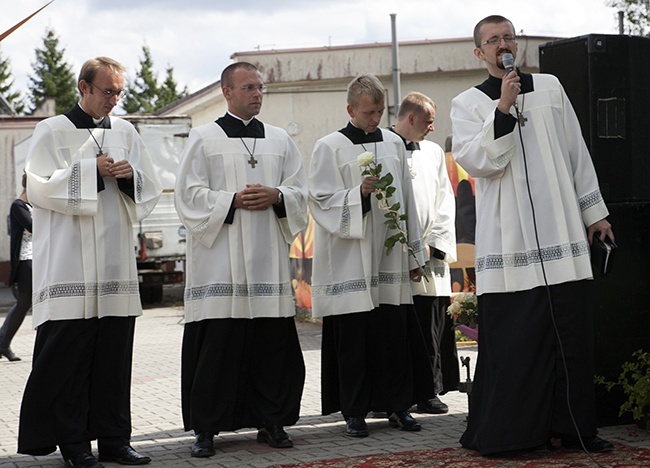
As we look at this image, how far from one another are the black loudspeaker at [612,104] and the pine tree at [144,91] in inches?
2545

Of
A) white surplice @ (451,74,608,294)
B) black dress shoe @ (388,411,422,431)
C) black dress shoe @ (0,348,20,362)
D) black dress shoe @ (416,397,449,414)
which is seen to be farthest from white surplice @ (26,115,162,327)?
black dress shoe @ (0,348,20,362)

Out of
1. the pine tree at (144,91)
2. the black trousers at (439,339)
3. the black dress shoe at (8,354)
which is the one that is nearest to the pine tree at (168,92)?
the pine tree at (144,91)

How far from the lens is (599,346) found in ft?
24.5

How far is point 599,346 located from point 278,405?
2.17 metres

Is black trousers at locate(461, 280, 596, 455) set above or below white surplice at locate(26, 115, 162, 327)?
below

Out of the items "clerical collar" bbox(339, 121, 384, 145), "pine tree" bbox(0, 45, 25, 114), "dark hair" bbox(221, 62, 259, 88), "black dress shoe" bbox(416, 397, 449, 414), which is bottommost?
"black dress shoe" bbox(416, 397, 449, 414)

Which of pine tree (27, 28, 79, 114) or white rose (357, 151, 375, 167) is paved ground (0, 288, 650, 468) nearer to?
white rose (357, 151, 375, 167)

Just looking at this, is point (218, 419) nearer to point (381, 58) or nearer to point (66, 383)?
point (66, 383)

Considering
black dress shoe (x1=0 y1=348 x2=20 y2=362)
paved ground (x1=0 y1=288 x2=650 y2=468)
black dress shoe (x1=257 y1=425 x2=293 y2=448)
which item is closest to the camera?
paved ground (x1=0 y1=288 x2=650 y2=468)

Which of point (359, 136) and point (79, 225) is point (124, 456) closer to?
point (79, 225)

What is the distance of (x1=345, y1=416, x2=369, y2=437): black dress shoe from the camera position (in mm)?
7582

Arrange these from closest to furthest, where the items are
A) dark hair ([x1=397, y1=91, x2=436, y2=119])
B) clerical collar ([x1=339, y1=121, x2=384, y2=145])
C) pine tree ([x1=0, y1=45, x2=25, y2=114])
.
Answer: clerical collar ([x1=339, y1=121, x2=384, y2=145]) < dark hair ([x1=397, y1=91, x2=436, y2=119]) < pine tree ([x1=0, y1=45, x2=25, y2=114])

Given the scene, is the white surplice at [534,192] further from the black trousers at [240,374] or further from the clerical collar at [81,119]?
the clerical collar at [81,119]

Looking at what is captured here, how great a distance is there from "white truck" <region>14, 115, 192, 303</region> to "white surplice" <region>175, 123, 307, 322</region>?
14.5 metres
